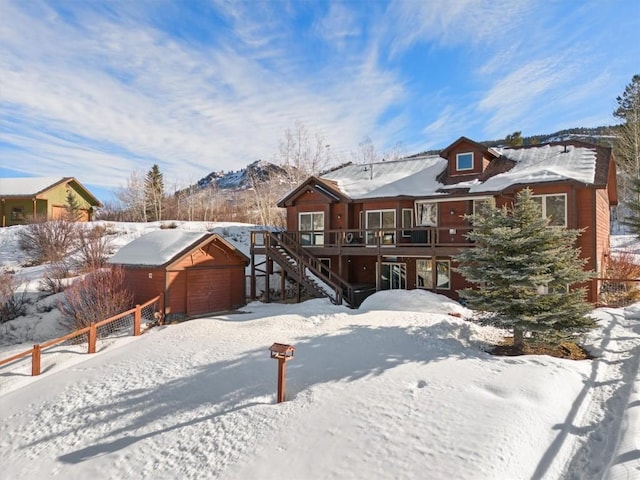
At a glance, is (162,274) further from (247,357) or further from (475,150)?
(475,150)

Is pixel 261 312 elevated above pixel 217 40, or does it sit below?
below

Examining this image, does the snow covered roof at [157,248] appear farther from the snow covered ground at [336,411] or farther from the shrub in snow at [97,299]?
the snow covered ground at [336,411]

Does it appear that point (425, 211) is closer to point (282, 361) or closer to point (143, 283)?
point (143, 283)

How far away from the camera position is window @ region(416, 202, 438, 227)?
18.8 m

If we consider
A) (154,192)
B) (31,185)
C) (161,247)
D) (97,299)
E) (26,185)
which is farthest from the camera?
(154,192)

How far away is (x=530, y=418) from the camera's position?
20.7 feet

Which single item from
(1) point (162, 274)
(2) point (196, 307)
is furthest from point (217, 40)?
(2) point (196, 307)

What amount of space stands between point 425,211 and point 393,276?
361 centimetres

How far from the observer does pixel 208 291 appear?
56.4 ft

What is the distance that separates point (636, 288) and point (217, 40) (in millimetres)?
20095

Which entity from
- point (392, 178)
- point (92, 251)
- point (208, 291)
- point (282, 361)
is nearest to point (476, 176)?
point (392, 178)

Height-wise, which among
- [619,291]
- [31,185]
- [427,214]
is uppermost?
[31,185]

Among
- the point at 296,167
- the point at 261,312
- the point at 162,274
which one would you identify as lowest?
the point at 261,312

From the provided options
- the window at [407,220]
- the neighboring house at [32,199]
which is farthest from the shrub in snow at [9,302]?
the window at [407,220]
